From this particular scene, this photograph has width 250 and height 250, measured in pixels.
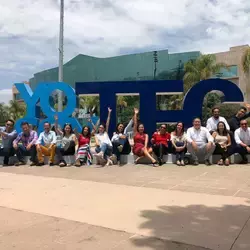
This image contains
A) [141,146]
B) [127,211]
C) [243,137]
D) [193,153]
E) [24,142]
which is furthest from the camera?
[24,142]

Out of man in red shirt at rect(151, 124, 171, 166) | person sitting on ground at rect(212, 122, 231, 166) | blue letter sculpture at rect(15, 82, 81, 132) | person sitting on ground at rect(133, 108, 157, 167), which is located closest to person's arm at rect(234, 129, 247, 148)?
person sitting on ground at rect(212, 122, 231, 166)

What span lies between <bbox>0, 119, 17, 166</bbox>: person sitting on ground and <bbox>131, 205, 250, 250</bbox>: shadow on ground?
252 inches

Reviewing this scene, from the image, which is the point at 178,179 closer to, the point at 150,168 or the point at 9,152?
the point at 150,168

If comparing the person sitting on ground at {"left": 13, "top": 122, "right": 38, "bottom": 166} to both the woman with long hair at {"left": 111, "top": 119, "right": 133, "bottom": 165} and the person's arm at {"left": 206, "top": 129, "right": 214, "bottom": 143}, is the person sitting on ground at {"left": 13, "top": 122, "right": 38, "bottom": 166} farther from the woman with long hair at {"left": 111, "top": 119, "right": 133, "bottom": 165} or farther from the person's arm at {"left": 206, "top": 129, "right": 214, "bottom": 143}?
the person's arm at {"left": 206, "top": 129, "right": 214, "bottom": 143}

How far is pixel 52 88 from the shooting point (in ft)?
38.8

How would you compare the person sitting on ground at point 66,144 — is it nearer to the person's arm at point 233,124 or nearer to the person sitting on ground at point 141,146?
the person sitting on ground at point 141,146

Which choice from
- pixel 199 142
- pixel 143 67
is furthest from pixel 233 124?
pixel 143 67

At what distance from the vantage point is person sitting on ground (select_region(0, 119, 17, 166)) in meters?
9.74

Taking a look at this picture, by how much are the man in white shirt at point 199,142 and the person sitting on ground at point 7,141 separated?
17.0 feet

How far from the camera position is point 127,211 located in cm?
459

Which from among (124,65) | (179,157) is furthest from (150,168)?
(124,65)

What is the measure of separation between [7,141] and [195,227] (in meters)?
7.34

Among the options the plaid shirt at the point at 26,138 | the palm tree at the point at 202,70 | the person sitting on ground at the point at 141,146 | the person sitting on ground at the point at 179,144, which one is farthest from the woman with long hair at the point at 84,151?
the palm tree at the point at 202,70

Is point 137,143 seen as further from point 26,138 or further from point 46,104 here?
point 46,104
